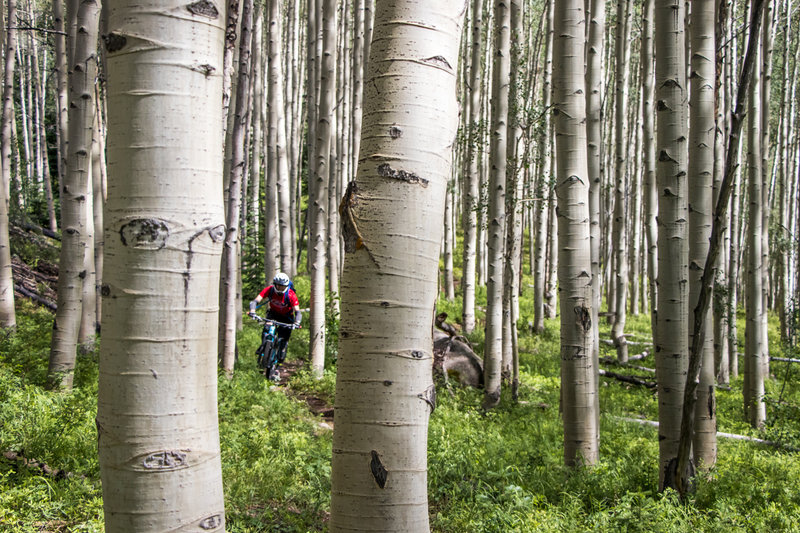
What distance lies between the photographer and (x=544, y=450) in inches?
240

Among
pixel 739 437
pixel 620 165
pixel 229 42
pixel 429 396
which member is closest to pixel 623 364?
pixel 620 165

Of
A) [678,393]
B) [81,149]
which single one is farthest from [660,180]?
[81,149]

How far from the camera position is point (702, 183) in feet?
15.4

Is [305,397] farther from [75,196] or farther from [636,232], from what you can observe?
[636,232]

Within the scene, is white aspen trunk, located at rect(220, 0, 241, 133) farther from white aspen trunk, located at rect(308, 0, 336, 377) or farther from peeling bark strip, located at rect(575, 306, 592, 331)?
white aspen trunk, located at rect(308, 0, 336, 377)

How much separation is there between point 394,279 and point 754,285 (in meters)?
9.42

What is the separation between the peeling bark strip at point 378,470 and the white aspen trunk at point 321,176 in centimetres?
779

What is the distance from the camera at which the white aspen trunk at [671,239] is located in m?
4.34

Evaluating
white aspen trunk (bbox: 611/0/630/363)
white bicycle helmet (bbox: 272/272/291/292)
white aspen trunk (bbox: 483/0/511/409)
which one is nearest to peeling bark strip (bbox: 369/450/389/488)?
white aspen trunk (bbox: 483/0/511/409)

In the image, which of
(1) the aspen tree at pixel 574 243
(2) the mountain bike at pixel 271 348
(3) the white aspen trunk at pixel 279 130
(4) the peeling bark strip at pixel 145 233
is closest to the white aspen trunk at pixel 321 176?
(2) the mountain bike at pixel 271 348

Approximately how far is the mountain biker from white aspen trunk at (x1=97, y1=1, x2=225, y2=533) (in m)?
7.62

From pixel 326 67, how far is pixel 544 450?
6362mm

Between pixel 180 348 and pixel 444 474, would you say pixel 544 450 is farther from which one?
pixel 180 348

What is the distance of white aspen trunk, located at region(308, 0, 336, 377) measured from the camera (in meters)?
9.10
